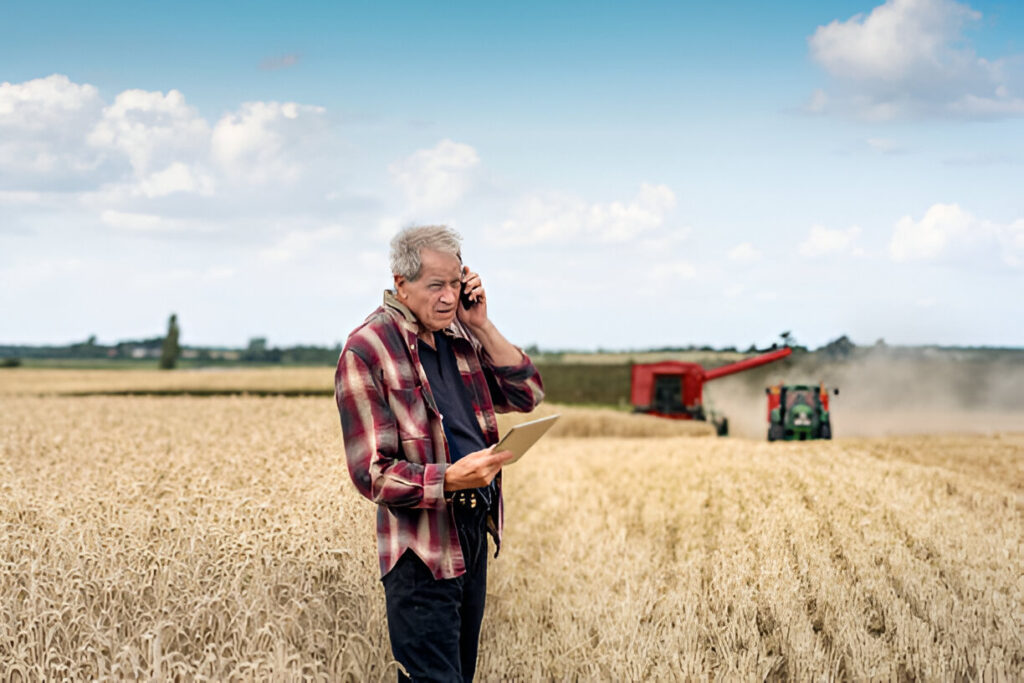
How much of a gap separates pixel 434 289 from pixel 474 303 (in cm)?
34

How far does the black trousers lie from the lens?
3498mm

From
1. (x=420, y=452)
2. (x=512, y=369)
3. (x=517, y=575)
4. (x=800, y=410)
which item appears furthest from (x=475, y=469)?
(x=800, y=410)

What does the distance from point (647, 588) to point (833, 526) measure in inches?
94.2

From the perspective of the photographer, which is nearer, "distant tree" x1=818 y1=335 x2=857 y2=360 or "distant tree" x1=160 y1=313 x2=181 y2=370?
"distant tree" x1=818 y1=335 x2=857 y2=360

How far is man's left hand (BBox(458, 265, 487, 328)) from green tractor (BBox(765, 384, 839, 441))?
11.1 meters

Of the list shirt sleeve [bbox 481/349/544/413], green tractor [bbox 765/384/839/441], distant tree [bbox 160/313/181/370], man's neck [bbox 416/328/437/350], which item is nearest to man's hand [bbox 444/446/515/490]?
man's neck [bbox 416/328/437/350]

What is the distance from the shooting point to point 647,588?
286 inches

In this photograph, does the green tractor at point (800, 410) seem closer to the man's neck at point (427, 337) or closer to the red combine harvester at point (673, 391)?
the red combine harvester at point (673, 391)

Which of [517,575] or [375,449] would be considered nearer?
[375,449]

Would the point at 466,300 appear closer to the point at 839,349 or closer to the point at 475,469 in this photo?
A: the point at 475,469

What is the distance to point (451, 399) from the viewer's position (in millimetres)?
3693

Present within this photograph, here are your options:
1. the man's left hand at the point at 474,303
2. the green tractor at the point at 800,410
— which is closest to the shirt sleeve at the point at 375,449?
the man's left hand at the point at 474,303

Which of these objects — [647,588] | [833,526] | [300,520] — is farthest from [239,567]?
[833,526]

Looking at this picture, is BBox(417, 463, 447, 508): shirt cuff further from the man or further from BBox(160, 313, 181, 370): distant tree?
BBox(160, 313, 181, 370): distant tree
